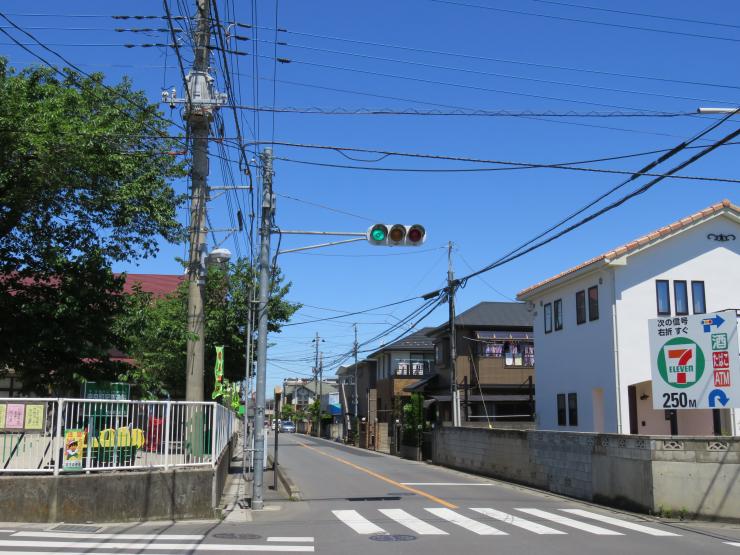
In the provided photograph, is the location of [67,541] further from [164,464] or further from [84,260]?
[84,260]

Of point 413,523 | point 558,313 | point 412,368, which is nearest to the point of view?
point 413,523

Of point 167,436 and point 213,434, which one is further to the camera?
point 213,434

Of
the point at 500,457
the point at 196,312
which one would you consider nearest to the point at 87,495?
the point at 196,312

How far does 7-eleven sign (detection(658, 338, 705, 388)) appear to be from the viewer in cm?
1625

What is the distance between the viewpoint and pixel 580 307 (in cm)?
2678

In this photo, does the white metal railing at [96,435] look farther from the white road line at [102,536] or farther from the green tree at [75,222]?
the green tree at [75,222]

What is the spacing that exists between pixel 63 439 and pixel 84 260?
6.56m

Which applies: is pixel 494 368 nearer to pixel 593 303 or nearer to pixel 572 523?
pixel 593 303

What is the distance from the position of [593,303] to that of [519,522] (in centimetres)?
1388

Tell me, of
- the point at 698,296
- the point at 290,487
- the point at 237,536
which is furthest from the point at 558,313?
the point at 237,536

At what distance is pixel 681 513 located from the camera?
14.7 m

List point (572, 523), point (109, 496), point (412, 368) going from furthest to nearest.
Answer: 1. point (412, 368)
2. point (572, 523)
3. point (109, 496)

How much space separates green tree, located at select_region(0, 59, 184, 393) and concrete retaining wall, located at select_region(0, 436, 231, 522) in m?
6.10

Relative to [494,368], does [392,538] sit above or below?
below
